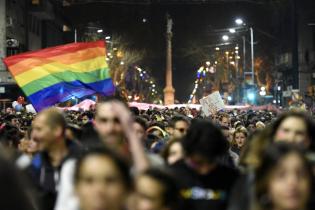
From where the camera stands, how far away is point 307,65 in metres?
70.7

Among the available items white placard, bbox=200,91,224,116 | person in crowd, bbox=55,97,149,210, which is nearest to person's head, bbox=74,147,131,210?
person in crowd, bbox=55,97,149,210

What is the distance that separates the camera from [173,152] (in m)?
6.45

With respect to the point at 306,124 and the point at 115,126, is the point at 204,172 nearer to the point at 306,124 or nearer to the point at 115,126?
the point at 115,126

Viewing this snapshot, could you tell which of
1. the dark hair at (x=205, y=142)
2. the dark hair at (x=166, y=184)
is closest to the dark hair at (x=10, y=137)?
the dark hair at (x=205, y=142)

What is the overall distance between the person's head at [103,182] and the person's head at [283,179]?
803 millimetres

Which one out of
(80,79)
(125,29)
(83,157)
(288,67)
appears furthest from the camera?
(125,29)

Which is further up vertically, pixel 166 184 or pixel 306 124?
pixel 306 124

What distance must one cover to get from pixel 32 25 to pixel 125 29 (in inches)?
783

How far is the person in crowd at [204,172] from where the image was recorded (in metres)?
5.46

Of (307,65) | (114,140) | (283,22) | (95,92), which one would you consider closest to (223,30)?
(283,22)

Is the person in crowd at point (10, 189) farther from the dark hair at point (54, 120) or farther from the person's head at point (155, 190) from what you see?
the dark hair at point (54, 120)

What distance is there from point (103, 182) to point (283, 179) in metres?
0.98

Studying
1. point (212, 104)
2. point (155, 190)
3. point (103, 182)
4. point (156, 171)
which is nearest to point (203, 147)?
point (156, 171)

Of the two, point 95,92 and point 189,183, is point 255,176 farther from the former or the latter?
point 95,92
